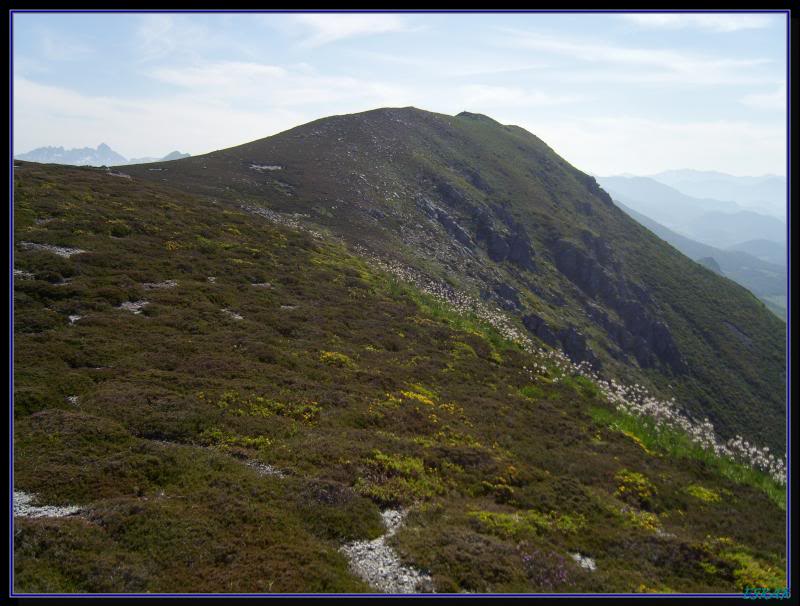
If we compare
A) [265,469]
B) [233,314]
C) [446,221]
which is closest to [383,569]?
[265,469]

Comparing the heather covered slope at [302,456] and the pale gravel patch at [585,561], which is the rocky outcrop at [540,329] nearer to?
the heather covered slope at [302,456]

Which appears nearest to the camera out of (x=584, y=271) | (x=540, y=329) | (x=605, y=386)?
(x=605, y=386)

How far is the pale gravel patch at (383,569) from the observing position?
1030 centimetres

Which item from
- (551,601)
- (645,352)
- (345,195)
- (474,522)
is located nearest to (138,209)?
(345,195)

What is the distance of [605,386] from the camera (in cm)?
4003

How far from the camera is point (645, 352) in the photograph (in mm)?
93250

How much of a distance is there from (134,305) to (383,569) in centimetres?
2105

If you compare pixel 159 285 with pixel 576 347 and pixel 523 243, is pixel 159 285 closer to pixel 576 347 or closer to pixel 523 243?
pixel 576 347

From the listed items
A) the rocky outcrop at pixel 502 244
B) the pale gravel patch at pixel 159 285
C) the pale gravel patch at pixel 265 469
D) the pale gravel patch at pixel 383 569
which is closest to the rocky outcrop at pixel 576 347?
the rocky outcrop at pixel 502 244

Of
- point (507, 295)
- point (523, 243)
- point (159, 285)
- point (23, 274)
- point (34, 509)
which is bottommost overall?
point (34, 509)

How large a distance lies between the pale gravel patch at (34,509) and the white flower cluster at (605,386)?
2571 cm

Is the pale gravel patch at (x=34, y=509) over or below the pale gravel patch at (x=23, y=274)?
below

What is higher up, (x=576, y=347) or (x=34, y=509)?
(x=34, y=509)

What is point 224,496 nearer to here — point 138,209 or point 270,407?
point 270,407
